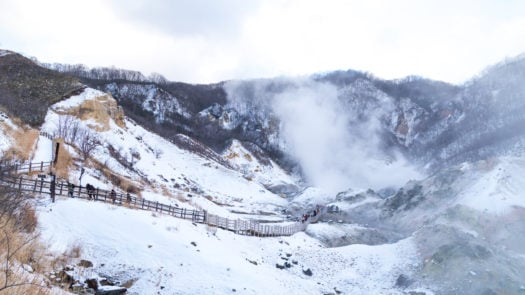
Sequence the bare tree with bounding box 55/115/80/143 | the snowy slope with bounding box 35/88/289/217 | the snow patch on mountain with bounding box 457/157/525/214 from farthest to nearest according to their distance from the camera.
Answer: the snowy slope with bounding box 35/88/289/217 → the bare tree with bounding box 55/115/80/143 → the snow patch on mountain with bounding box 457/157/525/214

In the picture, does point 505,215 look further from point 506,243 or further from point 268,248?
point 268,248

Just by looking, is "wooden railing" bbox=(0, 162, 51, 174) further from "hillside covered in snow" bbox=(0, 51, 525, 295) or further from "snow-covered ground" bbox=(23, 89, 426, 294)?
"snow-covered ground" bbox=(23, 89, 426, 294)

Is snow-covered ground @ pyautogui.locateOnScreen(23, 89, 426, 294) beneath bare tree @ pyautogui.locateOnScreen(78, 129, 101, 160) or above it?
beneath

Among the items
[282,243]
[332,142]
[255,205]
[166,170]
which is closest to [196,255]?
[282,243]

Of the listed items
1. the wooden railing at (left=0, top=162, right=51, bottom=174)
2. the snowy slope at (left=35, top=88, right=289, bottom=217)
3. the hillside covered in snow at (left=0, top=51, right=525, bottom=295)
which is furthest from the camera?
the snowy slope at (left=35, top=88, right=289, bottom=217)

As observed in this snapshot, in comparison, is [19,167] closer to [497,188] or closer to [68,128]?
[68,128]

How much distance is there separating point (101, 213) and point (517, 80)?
17252 cm

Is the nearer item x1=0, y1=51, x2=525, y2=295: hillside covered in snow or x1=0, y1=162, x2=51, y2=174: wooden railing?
x1=0, y1=51, x2=525, y2=295: hillside covered in snow

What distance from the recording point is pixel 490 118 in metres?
156

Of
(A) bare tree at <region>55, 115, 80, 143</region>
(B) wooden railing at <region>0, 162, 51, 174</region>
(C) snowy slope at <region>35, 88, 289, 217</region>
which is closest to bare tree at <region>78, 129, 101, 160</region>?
(A) bare tree at <region>55, 115, 80, 143</region>

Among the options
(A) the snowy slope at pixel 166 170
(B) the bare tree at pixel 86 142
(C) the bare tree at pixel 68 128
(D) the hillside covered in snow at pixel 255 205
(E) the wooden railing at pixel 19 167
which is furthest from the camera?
(A) the snowy slope at pixel 166 170

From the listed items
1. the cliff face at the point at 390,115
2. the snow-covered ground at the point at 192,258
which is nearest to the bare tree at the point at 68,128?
the snow-covered ground at the point at 192,258

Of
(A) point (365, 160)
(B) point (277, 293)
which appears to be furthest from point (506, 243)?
(A) point (365, 160)

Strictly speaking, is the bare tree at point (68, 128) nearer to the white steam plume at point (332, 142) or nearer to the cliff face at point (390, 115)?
the cliff face at point (390, 115)
